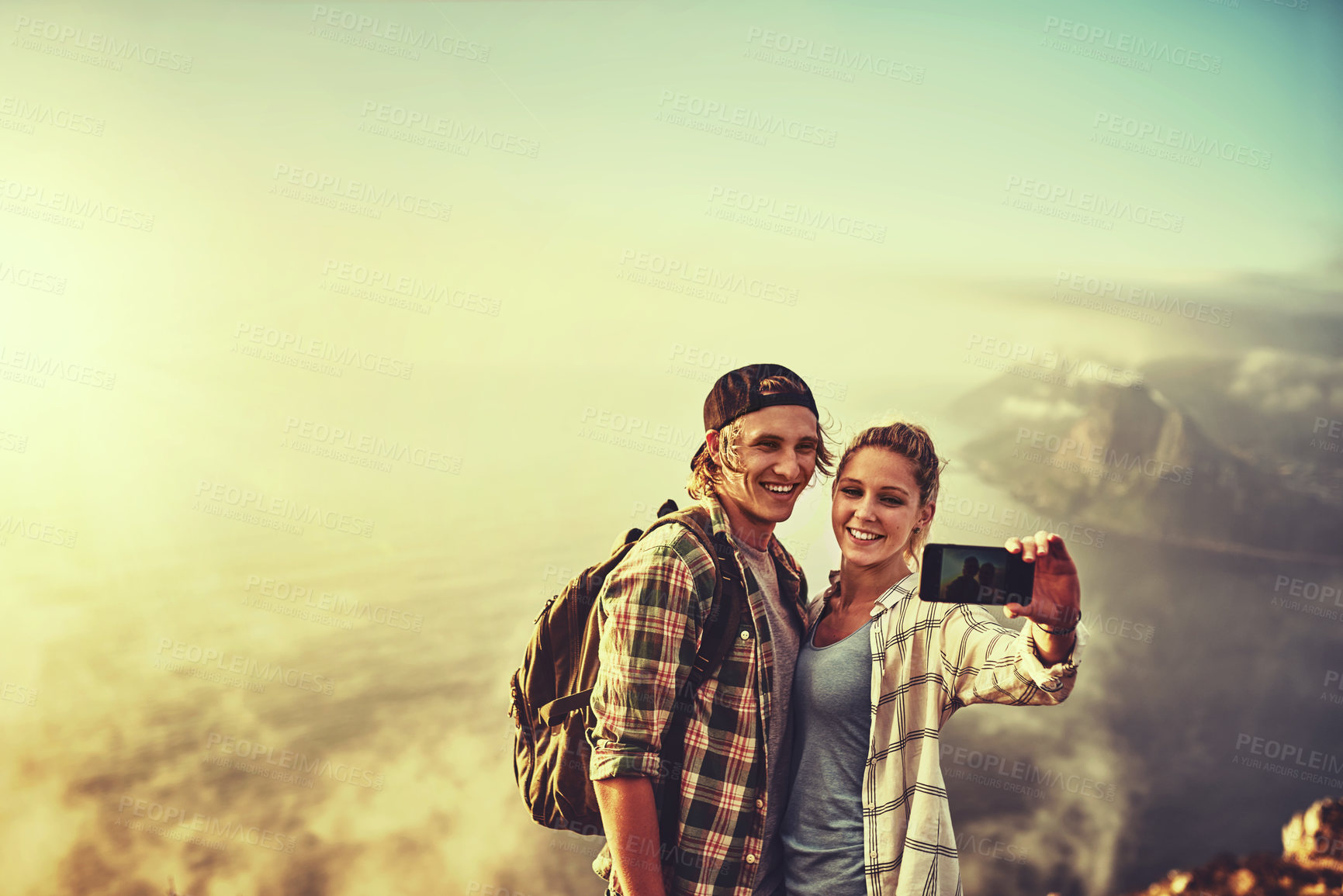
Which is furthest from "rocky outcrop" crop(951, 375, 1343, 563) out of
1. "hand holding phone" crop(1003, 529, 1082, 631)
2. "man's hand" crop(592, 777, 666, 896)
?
"man's hand" crop(592, 777, 666, 896)

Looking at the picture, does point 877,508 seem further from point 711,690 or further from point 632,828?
point 632,828

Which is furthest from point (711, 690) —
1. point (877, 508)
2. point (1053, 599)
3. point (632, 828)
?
point (1053, 599)

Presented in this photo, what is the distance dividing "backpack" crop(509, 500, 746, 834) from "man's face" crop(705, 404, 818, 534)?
0.10m

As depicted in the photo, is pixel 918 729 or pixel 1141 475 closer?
pixel 918 729

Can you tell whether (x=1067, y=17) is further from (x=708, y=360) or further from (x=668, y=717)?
(x=668, y=717)

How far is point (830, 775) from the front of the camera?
1793mm

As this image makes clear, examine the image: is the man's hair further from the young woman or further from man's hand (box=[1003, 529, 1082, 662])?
man's hand (box=[1003, 529, 1082, 662])

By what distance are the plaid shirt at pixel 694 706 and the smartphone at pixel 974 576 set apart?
37 centimetres

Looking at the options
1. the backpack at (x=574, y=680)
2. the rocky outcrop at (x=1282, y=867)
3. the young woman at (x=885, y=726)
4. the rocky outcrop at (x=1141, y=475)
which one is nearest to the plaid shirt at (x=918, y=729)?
the young woman at (x=885, y=726)

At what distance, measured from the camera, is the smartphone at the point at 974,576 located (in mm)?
1591

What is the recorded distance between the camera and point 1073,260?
348 cm

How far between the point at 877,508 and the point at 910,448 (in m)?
0.17

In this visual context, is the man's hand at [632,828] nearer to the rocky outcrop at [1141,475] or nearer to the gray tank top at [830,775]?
the gray tank top at [830,775]

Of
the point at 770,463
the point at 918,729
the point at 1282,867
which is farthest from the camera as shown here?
the point at 1282,867
